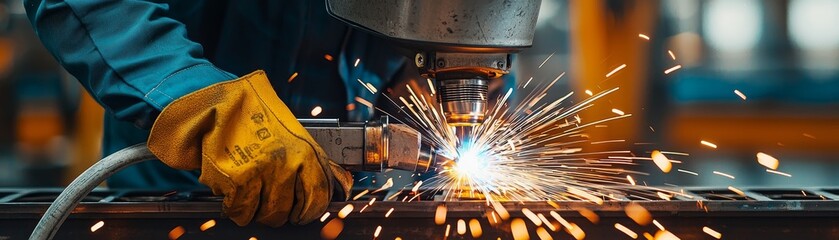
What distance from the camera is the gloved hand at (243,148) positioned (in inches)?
49.3

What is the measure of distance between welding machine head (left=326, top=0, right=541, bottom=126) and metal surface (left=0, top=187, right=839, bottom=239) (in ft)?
0.62

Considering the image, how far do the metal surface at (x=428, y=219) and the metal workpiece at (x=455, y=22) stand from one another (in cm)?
29

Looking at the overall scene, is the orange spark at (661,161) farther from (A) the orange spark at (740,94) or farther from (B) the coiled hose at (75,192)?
(B) the coiled hose at (75,192)

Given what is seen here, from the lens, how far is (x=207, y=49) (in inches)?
73.1

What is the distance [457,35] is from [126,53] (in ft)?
1.74

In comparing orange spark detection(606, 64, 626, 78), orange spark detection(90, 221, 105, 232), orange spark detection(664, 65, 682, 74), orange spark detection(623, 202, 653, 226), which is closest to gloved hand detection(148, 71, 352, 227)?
orange spark detection(90, 221, 105, 232)

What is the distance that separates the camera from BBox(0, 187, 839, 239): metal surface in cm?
141

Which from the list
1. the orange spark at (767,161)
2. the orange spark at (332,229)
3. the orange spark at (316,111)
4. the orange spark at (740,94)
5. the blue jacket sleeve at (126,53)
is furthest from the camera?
the orange spark at (767,161)

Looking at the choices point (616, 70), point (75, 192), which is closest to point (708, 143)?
point (616, 70)

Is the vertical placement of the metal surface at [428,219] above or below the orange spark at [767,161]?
below

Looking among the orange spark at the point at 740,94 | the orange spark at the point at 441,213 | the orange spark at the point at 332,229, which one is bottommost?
the orange spark at the point at 332,229

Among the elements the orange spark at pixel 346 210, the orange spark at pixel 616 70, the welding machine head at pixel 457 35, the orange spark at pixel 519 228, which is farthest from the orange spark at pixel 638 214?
the orange spark at pixel 616 70

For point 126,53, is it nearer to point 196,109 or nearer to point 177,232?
point 196,109

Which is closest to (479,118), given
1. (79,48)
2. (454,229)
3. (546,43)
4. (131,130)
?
(454,229)
